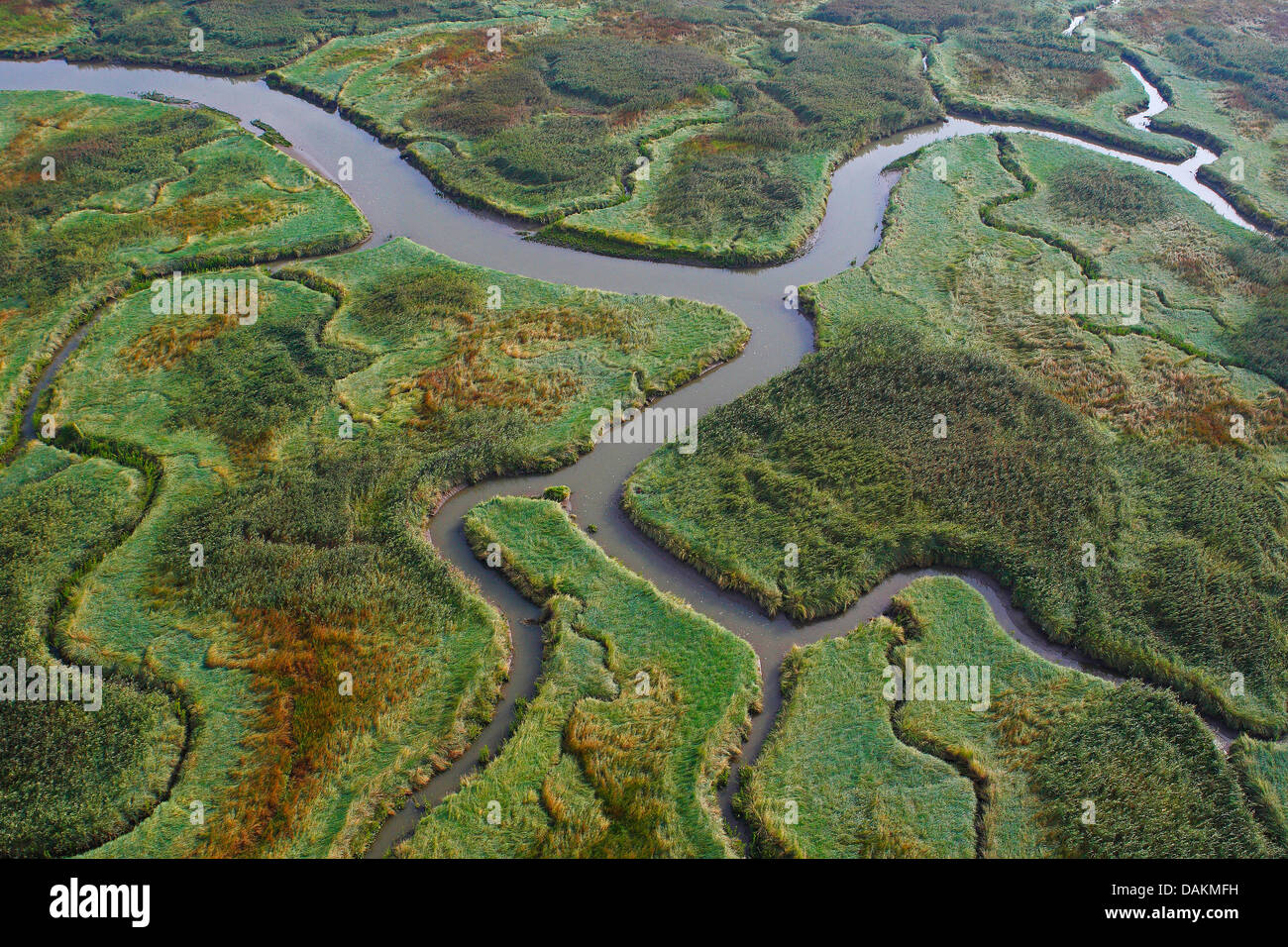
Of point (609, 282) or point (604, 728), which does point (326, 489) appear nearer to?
point (604, 728)

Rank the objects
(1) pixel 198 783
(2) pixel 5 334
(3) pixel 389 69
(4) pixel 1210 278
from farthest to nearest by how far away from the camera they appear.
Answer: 1. (3) pixel 389 69
2. (4) pixel 1210 278
3. (2) pixel 5 334
4. (1) pixel 198 783

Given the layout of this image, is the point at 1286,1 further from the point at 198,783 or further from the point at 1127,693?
the point at 198,783

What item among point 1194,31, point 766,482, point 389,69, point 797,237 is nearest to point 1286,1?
point 1194,31

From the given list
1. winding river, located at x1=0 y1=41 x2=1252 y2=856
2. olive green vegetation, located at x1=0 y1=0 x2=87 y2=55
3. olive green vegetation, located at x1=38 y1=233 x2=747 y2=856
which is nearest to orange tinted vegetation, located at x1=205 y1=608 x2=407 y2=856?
olive green vegetation, located at x1=38 y1=233 x2=747 y2=856

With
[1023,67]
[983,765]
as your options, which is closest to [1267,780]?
[983,765]

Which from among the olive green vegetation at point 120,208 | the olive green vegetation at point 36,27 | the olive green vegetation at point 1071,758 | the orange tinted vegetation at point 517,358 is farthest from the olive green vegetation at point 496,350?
the olive green vegetation at point 36,27

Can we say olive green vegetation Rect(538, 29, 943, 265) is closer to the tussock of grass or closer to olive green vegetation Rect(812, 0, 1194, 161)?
olive green vegetation Rect(812, 0, 1194, 161)
